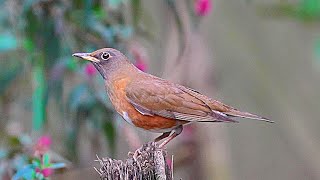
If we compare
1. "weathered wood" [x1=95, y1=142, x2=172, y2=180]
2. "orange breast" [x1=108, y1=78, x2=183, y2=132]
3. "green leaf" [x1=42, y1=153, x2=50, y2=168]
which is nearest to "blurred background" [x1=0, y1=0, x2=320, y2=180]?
"green leaf" [x1=42, y1=153, x2=50, y2=168]

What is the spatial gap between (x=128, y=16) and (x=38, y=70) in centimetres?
65

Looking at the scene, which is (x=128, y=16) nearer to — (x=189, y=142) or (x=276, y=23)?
(x=189, y=142)

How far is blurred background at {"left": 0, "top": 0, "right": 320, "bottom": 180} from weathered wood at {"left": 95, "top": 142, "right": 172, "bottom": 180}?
81cm

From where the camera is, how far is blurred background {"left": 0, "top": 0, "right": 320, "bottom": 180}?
5062mm

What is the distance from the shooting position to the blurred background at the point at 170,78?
506 centimetres

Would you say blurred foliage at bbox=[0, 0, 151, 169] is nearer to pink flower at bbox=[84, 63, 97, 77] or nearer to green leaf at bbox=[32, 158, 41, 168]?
pink flower at bbox=[84, 63, 97, 77]

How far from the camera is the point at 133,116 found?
3521mm

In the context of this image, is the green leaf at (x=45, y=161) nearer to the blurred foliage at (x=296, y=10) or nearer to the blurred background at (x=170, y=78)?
the blurred background at (x=170, y=78)

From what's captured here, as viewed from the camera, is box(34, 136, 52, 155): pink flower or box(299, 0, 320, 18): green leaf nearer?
box(34, 136, 52, 155): pink flower

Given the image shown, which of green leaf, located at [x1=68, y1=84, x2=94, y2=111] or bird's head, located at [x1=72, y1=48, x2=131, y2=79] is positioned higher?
green leaf, located at [x1=68, y1=84, x2=94, y2=111]

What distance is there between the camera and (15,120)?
19.3 feet

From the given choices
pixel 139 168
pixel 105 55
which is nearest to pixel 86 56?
pixel 105 55

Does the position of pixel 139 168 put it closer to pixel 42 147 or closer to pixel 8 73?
pixel 42 147

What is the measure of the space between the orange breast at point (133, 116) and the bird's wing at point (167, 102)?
17 millimetres
